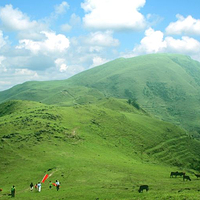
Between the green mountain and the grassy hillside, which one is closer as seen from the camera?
the green mountain

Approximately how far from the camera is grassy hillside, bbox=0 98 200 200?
47.8 m

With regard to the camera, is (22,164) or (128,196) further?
(22,164)

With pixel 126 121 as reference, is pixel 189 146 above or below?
below

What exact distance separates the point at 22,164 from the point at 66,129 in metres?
39.0

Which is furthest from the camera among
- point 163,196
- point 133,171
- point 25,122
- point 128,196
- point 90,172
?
point 25,122

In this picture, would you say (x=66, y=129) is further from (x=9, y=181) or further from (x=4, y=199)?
(x=4, y=199)

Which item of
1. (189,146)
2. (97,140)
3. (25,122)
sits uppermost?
(25,122)

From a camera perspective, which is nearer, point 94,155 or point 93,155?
point 93,155

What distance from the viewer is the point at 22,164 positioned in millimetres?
70938

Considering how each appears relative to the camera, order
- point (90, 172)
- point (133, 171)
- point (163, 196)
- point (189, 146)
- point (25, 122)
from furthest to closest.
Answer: point (189, 146), point (25, 122), point (133, 171), point (90, 172), point (163, 196)

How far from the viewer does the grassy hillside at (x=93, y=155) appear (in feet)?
157

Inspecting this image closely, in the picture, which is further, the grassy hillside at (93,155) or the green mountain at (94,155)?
the grassy hillside at (93,155)

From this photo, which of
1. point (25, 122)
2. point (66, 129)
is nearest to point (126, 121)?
point (66, 129)

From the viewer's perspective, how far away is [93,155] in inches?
3403
